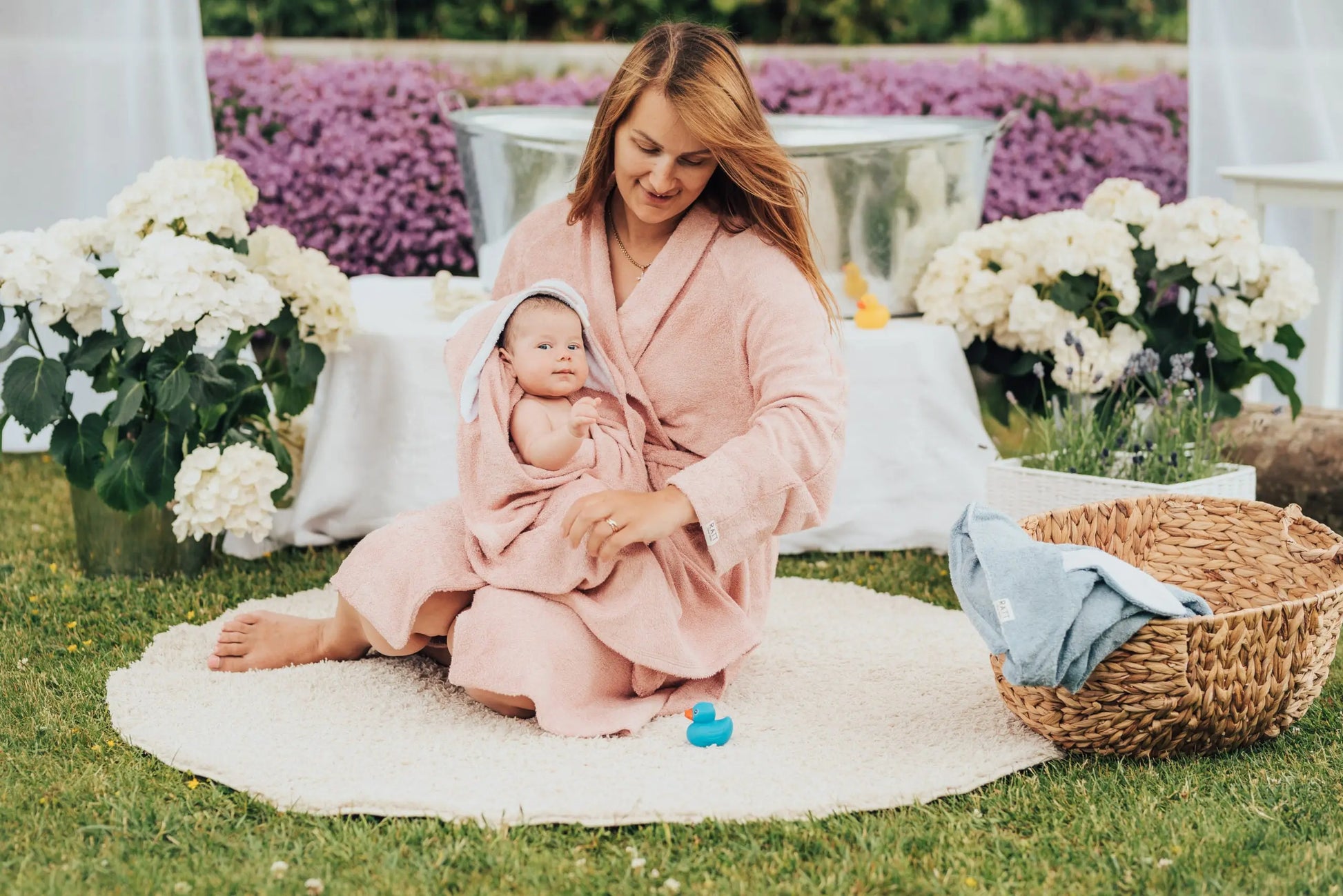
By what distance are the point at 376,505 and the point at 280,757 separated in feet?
4.55

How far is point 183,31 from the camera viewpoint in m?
3.87

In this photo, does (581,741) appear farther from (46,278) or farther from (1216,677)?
(46,278)

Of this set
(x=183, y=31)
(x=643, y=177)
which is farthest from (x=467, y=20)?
(x=643, y=177)

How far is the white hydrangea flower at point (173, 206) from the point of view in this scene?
10.2 feet

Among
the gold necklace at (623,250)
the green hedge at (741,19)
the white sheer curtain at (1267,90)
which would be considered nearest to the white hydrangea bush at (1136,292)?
the white sheer curtain at (1267,90)

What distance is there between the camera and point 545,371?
7.89 ft

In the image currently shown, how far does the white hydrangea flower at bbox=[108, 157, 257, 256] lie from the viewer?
311cm

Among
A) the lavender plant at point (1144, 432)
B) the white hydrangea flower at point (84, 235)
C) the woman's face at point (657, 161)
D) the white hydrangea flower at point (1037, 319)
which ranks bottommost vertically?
the lavender plant at point (1144, 432)

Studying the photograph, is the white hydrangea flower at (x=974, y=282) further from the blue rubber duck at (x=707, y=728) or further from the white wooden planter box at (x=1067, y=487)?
the blue rubber duck at (x=707, y=728)

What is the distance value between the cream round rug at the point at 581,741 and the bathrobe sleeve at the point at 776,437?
316mm

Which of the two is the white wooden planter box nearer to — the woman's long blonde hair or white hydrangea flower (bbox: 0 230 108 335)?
the woman's long blonde hair

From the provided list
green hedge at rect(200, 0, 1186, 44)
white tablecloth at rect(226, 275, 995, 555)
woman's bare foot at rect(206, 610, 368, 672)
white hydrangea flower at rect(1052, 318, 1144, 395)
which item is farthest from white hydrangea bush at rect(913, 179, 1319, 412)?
green hedge at rect(200, 0, 1186, 44)

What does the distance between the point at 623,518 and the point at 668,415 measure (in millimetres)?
410

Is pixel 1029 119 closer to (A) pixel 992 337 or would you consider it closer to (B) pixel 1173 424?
(A) pixel 992 337
